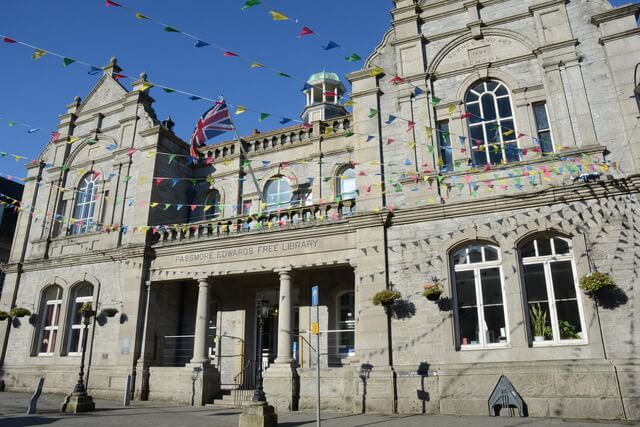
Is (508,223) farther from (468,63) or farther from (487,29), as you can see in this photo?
(487,29)

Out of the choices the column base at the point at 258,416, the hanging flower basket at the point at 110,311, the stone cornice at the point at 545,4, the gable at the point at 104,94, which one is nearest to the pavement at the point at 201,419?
the column base at the point at 258,416

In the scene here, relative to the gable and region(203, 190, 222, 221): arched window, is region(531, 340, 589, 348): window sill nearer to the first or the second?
region(203, 190, 222, 221): arched window

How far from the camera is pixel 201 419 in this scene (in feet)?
37.0

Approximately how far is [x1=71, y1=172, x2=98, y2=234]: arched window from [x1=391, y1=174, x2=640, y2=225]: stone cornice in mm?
13061

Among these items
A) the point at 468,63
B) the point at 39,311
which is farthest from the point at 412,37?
the point at 39,311

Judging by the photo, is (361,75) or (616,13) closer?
(616,13)

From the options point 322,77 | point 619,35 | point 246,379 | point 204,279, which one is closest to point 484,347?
point 246,379

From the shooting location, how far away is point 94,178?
794 inches

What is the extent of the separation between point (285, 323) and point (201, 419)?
3.66m

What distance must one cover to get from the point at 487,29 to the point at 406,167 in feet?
16.4

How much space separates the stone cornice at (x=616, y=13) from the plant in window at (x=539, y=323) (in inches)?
315

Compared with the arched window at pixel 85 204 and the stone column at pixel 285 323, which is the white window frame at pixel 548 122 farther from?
the arched window at pixel 85 204

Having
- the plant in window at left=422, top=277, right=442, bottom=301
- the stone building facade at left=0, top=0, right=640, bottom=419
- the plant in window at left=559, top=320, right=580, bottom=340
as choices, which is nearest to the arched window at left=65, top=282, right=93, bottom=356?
the stone building facade at left=0, top=0, right=640, bottom=419

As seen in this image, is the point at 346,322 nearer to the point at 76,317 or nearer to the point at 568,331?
the point at 568,331
